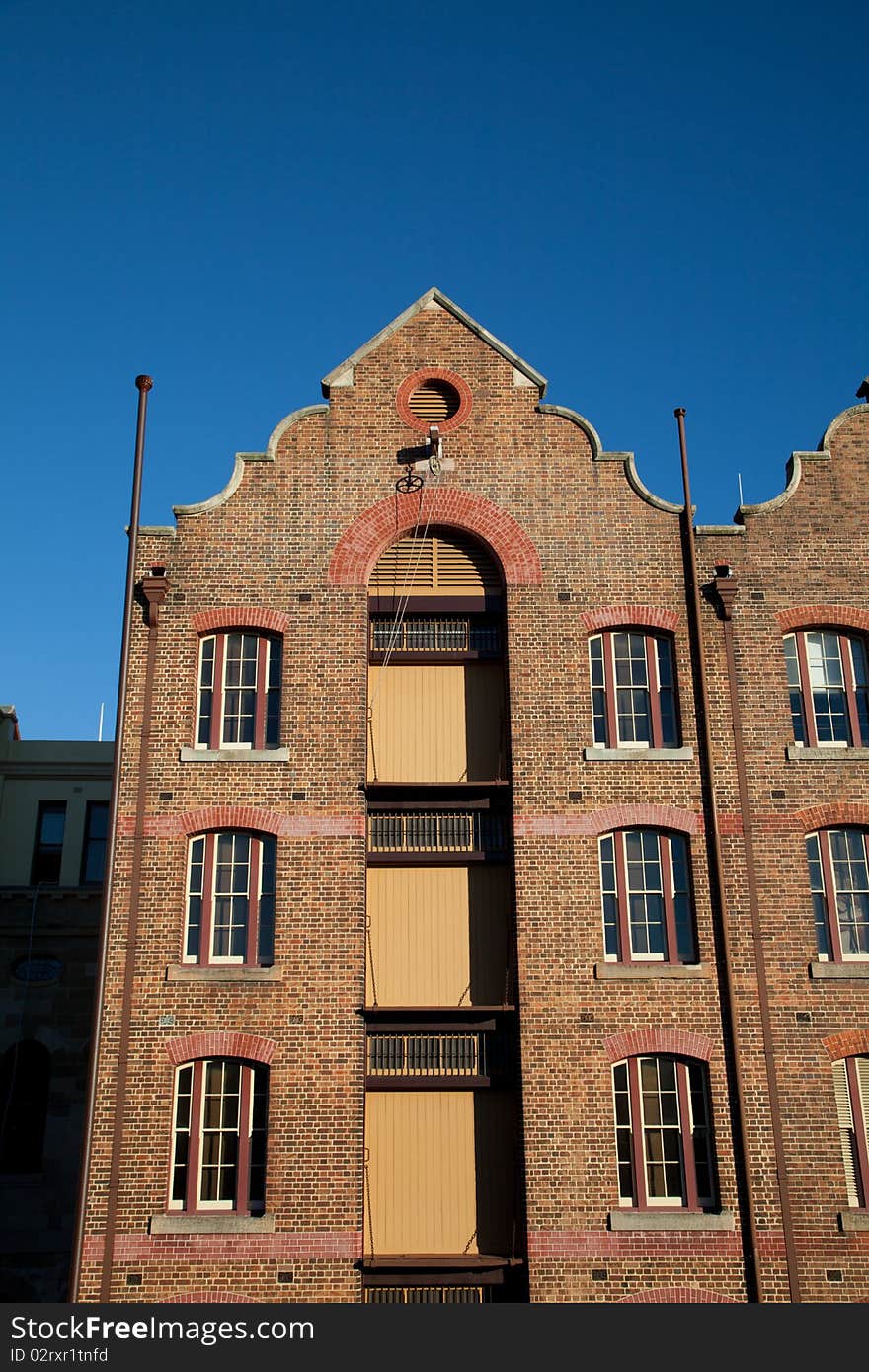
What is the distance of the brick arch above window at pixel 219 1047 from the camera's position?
1914 centimetres

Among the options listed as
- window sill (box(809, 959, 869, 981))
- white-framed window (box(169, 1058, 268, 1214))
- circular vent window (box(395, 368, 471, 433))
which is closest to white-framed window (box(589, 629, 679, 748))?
window sill (box(809, 959, 869, 981))

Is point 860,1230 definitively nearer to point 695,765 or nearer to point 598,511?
point 695,765

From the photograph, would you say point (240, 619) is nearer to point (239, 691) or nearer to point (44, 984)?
point (239, 691)

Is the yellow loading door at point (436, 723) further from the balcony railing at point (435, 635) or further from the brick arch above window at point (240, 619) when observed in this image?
the brick arch above window at point (240, 619)

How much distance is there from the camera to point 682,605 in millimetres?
21828

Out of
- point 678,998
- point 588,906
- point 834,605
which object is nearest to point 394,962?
point 588,906

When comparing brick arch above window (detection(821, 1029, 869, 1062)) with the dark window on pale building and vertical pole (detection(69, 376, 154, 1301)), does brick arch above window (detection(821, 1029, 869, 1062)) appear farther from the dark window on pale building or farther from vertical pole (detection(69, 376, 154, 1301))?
the dark window on pale building

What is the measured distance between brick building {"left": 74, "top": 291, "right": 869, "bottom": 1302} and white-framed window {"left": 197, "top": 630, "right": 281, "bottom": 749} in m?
0.07

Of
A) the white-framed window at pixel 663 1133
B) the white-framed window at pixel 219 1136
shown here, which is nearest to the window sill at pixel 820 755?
the white-framed window at pixel 663 1133

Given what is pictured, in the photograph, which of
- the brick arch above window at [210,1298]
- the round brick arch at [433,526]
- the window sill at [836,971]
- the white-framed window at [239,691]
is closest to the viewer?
the brick arch above window at [210,1298]

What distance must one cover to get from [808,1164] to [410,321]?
15585 mm

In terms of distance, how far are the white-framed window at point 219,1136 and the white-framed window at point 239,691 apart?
510 centimetres

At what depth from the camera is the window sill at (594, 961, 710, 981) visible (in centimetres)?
1959
